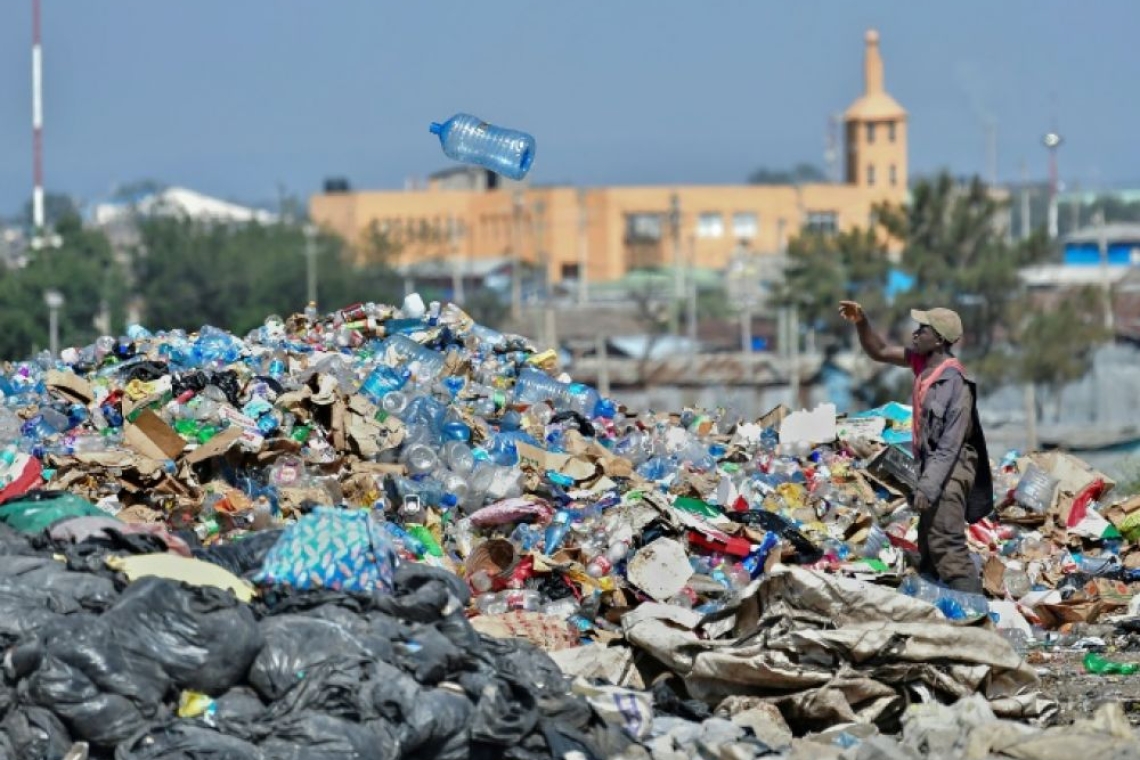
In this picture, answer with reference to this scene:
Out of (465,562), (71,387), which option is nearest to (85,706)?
(465,562)

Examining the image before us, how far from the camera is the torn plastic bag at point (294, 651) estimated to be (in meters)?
6.18

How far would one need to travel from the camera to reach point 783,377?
41.7 meters

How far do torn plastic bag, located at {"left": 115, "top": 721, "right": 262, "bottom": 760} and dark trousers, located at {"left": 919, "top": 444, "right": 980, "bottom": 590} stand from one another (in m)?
3.41

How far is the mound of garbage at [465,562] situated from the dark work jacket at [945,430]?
1.57 ft

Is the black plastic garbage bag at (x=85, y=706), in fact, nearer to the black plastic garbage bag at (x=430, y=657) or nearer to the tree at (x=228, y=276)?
the black plastic garbage bag at (x=430, y=657)

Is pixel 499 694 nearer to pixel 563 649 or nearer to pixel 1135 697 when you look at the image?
pixel 563 649

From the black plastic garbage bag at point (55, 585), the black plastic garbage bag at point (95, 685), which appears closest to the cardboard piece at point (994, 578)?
the black plastic garbage bag at point (55, 585)

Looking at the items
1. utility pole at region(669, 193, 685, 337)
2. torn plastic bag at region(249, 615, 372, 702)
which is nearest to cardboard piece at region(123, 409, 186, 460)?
torn plastic bag at region(249, 615, 372, 702)

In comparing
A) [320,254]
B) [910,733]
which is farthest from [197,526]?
[320,254]

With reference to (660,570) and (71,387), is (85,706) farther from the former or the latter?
(71,387)

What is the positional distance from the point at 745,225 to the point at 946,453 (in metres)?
76.2

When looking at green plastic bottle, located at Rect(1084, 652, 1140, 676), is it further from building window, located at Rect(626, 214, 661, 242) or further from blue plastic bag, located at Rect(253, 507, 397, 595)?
building window, located at Rect(626, 214, 661, 242)

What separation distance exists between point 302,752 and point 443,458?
3.81 m

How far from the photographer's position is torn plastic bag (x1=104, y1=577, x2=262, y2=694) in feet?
20.1
